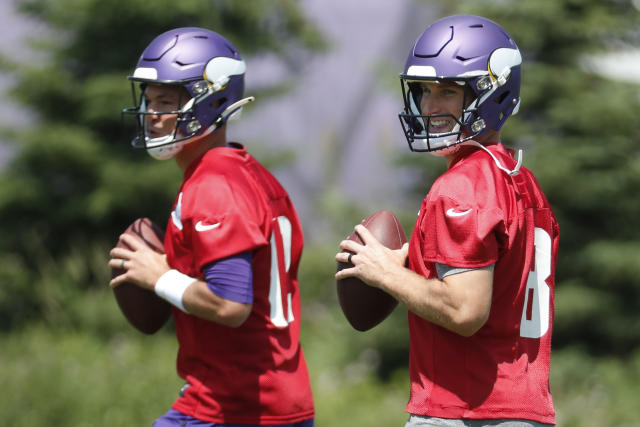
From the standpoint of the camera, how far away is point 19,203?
850 centimetres

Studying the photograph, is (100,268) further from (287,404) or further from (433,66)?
(433,66)

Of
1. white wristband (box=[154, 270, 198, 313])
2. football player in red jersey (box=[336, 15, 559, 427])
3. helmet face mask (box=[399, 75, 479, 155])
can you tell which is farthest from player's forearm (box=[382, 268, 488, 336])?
white wristband (box=[154, 270, 198, 313])

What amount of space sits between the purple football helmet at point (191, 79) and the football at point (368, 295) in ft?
2.62

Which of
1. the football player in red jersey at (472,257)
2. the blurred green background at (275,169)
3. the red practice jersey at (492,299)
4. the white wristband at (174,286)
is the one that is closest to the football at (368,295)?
the football player in red jersey at (472,257)

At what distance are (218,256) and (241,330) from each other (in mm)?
374

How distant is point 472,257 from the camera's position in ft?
8.34

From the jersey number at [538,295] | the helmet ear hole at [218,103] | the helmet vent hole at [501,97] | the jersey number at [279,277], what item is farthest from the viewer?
the helmet ear hole at [218,103]

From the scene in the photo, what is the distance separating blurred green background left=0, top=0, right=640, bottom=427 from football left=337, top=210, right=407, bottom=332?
3.18 m

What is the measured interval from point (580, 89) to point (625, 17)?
0.74m

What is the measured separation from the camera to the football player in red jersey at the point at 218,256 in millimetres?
2996

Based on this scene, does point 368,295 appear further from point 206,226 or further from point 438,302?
point 206,226

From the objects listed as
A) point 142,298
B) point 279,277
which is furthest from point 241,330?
point 142,298

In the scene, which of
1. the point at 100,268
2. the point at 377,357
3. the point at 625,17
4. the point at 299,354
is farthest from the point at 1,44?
the point at 299,354

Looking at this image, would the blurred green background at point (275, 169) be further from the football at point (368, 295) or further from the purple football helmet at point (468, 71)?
the purple football helmet at point (468, 71)
